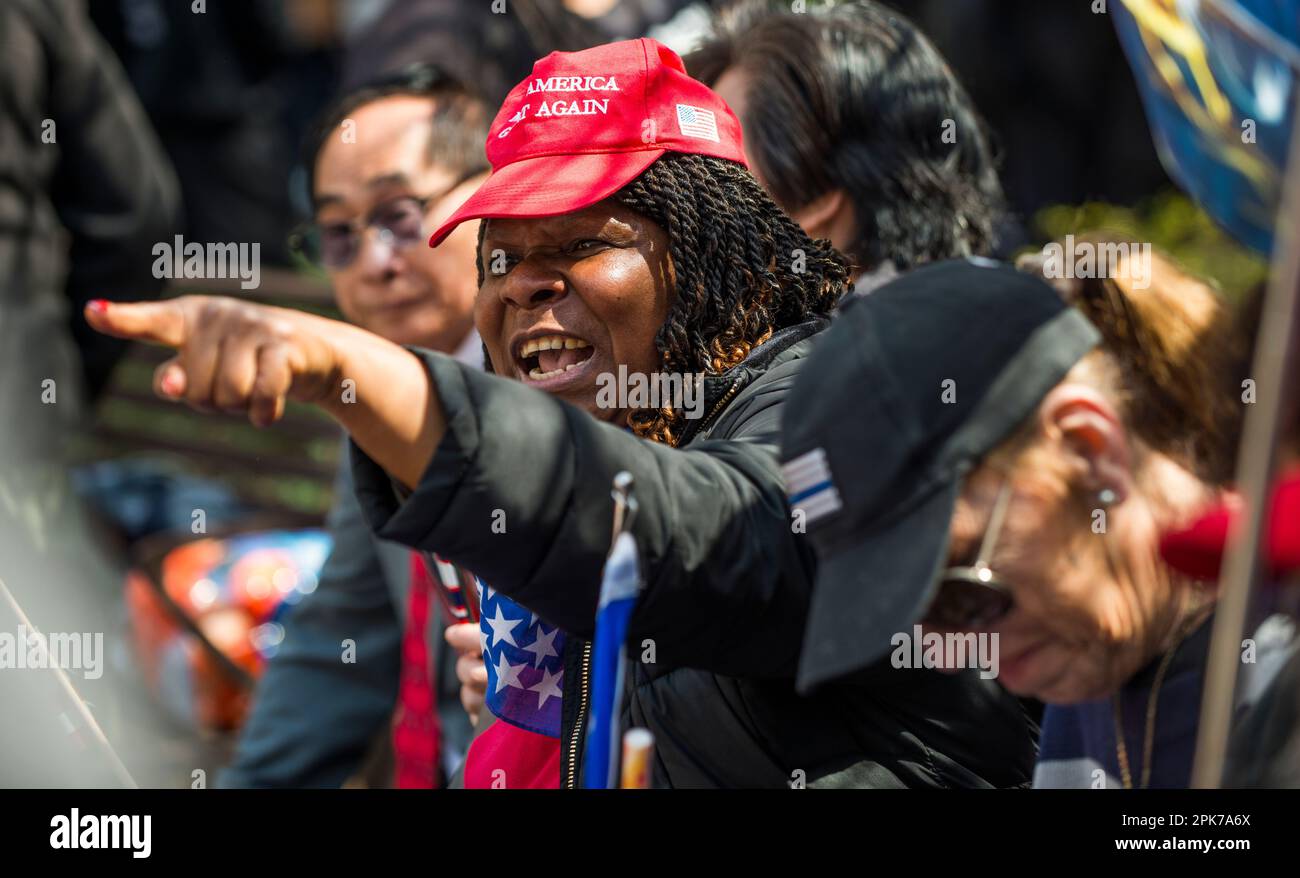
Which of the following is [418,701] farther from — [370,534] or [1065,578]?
[1065,578]

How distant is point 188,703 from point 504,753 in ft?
10.0

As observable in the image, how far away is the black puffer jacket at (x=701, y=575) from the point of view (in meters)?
1.78

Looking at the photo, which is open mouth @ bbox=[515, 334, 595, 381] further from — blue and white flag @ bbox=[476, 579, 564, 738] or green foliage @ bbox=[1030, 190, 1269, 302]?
green foliage @ bbox=[1030, 190, 1269, 302]

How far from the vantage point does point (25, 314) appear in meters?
5.13

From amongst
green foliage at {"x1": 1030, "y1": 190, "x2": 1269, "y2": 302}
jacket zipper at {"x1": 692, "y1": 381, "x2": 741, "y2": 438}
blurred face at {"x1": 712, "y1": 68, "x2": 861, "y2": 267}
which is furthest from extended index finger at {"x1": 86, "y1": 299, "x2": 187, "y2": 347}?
green foliage at {"x1": 1030, "y1": 190, "x2": 1269, "y2": 302}

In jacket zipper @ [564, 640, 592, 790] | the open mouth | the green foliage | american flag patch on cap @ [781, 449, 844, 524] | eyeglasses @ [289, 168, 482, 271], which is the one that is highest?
the green foliage

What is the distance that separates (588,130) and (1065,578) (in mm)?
1065

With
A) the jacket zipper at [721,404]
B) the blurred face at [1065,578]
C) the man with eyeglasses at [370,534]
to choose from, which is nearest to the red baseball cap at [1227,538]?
the blurred face at [1065,578]

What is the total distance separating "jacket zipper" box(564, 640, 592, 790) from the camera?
2221 millimetres

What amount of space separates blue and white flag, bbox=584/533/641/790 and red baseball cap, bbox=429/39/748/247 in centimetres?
83

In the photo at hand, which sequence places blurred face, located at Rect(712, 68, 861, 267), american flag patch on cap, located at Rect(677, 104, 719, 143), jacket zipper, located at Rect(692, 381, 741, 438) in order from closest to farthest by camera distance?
1. jacket zipper, located at Rect(692, 381, 741, 438)
2. american flag patch on cap, located at Rect(677, 104, 719, 143)
3. blurred face, located at Rect(712, 68, 861, 267)

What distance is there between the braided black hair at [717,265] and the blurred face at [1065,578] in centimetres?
72

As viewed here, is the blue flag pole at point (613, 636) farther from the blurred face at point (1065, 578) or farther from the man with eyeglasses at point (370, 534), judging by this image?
the man with eyeglasses at point (370, 534)
